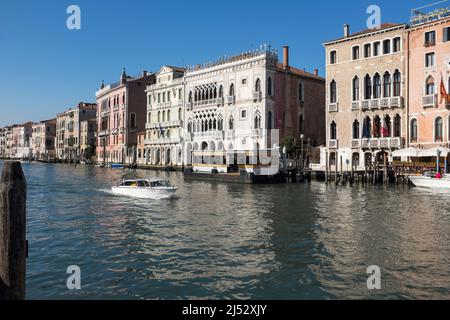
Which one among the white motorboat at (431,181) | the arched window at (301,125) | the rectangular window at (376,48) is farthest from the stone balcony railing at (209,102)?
the white motorboat at (431,181)

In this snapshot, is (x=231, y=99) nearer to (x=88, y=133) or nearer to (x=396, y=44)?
(x=396, y=44)

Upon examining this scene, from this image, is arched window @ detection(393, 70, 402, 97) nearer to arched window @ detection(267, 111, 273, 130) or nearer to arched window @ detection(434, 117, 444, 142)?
arched window @ detection(434, 117, 444, 142)

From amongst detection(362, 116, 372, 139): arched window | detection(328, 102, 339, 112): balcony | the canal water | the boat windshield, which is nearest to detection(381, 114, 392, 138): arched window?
detection(362, 116, 372, 139): arched window

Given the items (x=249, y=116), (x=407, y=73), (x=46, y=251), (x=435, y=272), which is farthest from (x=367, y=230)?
(x=249, y=116)

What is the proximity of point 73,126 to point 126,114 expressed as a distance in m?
29.8

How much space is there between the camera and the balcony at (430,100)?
1150 inches

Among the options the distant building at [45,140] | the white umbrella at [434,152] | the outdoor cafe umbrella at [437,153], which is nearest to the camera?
the outdoor cafe umbrella at [437,153]

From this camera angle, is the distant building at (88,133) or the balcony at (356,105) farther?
the distant building at (88,133)

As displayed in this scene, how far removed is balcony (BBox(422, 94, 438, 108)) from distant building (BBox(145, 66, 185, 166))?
26392 millimetres

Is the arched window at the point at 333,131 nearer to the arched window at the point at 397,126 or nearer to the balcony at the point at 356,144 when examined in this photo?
the balcony at the point at 356,144

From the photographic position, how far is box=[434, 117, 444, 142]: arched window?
29062mm

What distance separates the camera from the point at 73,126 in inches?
3356

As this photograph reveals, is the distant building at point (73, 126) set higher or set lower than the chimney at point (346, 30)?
lower

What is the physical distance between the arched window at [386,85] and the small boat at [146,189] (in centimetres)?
1925
